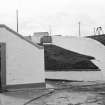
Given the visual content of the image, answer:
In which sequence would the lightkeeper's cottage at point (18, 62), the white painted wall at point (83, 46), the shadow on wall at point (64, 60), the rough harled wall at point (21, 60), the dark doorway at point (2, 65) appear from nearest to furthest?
the dark doorway at point (2, 65), the lightkeeper's cottage at point (18, 62), the rough harled wall at point (21, 60), the shadow on wall at point (64, 60), the white painted wall at point (83, 46)

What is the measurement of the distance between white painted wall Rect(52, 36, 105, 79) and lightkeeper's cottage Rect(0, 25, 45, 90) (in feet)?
27.7

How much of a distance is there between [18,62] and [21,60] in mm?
264

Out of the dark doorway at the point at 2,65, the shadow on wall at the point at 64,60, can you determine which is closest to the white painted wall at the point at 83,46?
the shadow on wall at the point at 64,60

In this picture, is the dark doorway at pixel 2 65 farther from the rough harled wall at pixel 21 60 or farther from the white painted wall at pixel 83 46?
the white painted wall at pixel 83 46

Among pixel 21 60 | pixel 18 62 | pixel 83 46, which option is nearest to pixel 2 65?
pixel 18 62

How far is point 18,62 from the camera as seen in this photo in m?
18.3

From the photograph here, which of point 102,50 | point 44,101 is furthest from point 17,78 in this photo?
point 102,50

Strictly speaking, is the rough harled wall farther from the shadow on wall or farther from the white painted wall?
the white painted wall

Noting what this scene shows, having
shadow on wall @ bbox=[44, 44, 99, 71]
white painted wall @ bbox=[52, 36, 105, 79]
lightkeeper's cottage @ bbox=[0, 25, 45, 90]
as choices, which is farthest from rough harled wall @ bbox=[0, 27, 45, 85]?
white painted wall @ bbox=[52, 36, 105, 79]

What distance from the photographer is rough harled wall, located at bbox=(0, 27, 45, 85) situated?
1803 centimetres

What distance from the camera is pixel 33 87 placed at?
19.0 meters

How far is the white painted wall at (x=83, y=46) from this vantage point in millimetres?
27317

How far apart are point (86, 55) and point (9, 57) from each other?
11.0 metres

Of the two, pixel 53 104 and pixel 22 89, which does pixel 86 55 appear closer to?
pixel 22 89
